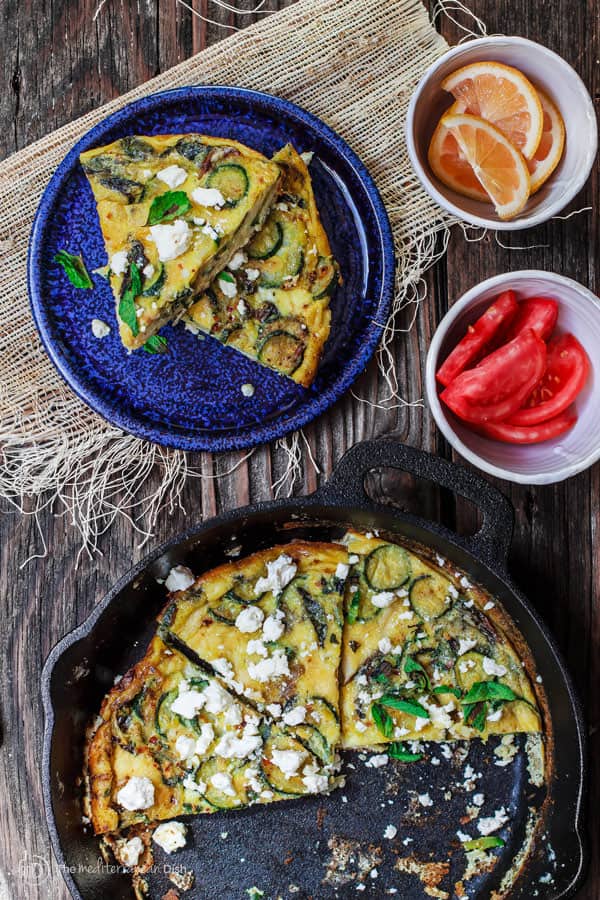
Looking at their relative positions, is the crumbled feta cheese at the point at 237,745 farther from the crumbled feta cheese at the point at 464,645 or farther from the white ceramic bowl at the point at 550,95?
the white ceramic bowl at the point at 550,95

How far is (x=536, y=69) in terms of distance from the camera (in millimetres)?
3088

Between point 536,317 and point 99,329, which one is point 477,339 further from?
point 99,329

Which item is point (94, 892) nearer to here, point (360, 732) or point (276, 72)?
point (360, 732)

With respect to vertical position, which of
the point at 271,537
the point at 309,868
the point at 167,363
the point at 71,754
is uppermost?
the point at 167,363

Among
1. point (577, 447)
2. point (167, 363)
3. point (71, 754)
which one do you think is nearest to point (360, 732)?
point (71, 754)

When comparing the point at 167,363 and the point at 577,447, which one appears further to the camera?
the point at 167,363

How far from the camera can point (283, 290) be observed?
3.12 metres

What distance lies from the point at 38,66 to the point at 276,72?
3.17ft

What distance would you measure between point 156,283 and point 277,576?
1152 millimetres

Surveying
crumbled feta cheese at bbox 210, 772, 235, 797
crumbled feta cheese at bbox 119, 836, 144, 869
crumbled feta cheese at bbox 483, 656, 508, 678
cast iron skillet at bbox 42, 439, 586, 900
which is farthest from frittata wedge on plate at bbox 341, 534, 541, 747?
crumbled feta cheese at bbox 119, 836, 144, 869

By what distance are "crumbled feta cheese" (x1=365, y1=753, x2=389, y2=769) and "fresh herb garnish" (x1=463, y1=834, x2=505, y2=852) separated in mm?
450

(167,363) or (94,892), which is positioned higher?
(167,363)

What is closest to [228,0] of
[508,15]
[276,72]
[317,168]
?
[276,72]

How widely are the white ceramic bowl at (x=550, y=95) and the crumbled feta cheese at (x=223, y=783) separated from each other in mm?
2199
